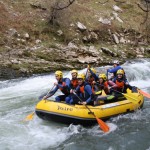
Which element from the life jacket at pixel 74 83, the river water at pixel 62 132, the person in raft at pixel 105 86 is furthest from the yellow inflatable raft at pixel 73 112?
the life jacket at pixel 74 83

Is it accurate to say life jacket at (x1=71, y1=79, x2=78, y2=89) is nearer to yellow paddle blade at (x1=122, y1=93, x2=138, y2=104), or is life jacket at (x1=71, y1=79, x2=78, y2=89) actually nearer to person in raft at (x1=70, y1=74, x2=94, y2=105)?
person in raft at (x1=70, y1=74, x2=94, y2=105)

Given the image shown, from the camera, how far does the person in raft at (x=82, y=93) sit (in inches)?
374

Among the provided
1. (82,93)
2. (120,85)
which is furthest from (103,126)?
(120,85)

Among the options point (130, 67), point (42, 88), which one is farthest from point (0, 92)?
point (130, 67)

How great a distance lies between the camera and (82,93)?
31.9ft

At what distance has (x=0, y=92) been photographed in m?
13.0

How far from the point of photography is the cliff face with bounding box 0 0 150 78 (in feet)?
52.8

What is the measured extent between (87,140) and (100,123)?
2.56ft

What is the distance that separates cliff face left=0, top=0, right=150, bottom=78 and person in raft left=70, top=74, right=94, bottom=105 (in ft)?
18.9

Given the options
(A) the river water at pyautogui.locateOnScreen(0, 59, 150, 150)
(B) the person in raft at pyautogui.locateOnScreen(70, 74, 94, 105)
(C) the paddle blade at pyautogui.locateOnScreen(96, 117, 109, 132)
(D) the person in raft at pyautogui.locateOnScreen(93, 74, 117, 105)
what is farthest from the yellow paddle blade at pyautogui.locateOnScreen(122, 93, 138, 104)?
(C) the paddle blade at pyautogui.locateOnScreen(96, 117, 109, 132)

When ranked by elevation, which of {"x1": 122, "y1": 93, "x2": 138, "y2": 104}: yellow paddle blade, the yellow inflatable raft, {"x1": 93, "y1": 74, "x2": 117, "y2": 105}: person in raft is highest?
{"x1": 93, "y1": 74, "x2": 117, "y2": 105}: person in raft

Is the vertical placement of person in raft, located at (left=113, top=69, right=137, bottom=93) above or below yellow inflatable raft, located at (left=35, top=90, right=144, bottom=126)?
above

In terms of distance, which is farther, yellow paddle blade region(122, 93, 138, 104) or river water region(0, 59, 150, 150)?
yellow paddle blade region(122, 93, 138, 104)

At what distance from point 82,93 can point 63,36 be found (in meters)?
9.38
